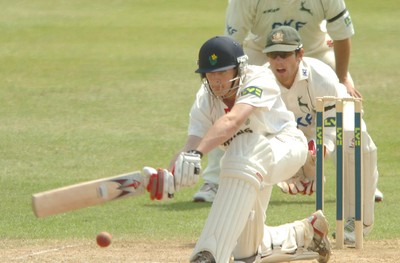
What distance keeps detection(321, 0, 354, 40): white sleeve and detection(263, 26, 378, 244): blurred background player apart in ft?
3.54

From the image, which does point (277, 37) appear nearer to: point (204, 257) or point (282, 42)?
point (282, 42)

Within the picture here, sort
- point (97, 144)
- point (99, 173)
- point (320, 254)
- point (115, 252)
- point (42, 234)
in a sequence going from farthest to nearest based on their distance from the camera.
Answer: point (97, 144) → point (99, 173) → point (42, 234) → point (115, 252) → point (320, 254)

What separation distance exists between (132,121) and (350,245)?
5.89m

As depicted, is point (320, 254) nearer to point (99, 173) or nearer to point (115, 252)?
point (115, 252)

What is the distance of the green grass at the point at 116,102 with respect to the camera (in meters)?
8.42

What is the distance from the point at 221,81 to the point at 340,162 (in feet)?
4.28

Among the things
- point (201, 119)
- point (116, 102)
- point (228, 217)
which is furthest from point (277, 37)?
point (116, 102)

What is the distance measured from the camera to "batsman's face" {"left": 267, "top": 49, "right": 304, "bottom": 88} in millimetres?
7156

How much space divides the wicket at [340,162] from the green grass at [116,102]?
25.1 inches

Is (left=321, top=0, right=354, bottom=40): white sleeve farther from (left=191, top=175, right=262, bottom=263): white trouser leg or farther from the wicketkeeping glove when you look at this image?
the wicketkeeping glove

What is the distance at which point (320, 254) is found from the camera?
254 inches

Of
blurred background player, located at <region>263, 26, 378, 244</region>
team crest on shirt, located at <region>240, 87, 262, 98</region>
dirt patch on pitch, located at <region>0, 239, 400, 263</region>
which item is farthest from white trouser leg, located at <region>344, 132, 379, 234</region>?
team crest on shirt, located at <region>240, 87, 262, 98</region>

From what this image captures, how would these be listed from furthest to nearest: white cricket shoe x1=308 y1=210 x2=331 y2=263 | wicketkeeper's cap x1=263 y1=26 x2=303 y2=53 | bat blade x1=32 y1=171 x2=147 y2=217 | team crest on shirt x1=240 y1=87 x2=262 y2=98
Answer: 1. wicketkeeper's cap x1=263 y1=26 x2=303 y2=53
2. white cricket shoe x1=308 y1=210 x2=331 y2=263
3. team crest on shirt x1=240 y1=87 x2=262 y2=98
4. bat blade x1=32 y1=171 x2=147 y2=217

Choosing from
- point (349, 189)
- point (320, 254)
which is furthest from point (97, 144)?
point (320, 254)
